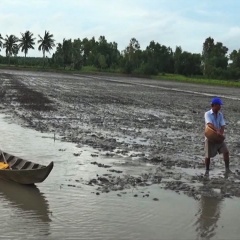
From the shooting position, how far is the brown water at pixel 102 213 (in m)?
5.80

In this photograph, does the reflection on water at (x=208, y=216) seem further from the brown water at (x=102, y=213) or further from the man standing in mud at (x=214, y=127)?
the man standing in mud at (x=214, y=127)

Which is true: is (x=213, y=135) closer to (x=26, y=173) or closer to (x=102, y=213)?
(x=102, y=213)

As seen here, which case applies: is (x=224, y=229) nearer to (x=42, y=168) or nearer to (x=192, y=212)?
(x=192, y=212)

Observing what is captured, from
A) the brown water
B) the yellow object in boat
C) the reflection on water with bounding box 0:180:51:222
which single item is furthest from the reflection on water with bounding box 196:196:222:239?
the yellow object in boat

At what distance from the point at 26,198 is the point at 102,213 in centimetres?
144

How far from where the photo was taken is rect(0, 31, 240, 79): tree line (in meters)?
105

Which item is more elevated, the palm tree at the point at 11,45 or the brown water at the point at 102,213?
the palm tree at the point at 11,45

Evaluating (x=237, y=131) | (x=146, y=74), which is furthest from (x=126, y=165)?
(x=146, y=74)

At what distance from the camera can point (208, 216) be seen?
660cm

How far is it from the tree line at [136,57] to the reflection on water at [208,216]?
89165 mm

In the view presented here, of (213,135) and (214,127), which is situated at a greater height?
(214,127)

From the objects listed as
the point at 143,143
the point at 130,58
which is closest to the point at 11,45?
the point at 130,58

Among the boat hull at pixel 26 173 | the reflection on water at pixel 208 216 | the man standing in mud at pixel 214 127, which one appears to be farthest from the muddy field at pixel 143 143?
the boat hull at pixel 26 173

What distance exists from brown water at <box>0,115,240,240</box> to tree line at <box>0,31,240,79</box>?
8923 centimetres
